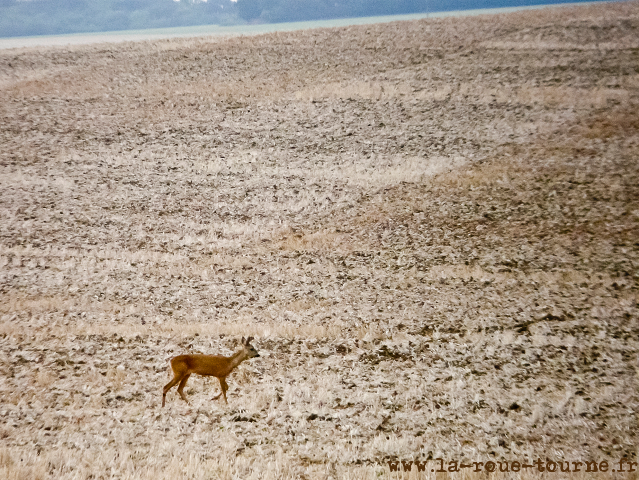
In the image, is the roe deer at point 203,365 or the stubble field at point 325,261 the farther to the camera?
the stubble field at point 325,261

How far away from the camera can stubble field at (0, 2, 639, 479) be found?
828 cm

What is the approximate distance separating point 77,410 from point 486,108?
Result: 26577 mm

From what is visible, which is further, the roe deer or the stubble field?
the stubble field

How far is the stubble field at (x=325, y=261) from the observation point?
828cm

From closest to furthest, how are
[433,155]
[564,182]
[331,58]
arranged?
[564,182] → [433,155] → [331,58]

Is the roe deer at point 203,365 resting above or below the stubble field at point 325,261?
above

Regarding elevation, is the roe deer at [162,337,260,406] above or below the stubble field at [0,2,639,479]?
above

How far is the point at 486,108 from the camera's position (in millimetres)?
28172

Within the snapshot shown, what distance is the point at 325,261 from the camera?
15.7 m

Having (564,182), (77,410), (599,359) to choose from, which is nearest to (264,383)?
(77,410)

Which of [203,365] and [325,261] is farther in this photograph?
[325,261]

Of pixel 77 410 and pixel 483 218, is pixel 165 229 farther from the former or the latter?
pixel 483 218

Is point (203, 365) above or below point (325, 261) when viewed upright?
above

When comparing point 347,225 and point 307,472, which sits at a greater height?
point 307,472
